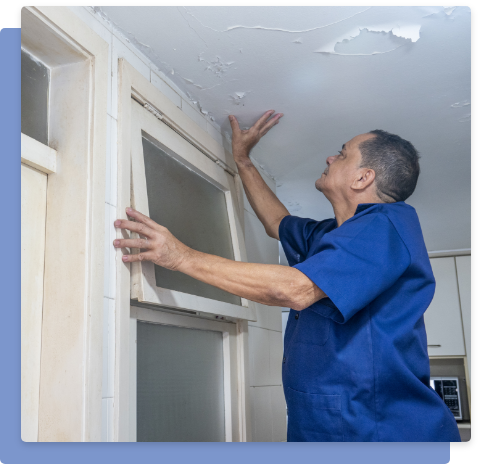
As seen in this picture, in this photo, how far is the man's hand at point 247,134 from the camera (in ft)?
4.87

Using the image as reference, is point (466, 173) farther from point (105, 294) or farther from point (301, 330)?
point (105, 294)

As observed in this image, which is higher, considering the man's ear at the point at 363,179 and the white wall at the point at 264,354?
the man's ear at the point at 363,179

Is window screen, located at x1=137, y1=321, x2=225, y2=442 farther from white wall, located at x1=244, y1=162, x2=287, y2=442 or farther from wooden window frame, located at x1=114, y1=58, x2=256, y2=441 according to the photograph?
white wall, located at x1=244, y1=162, x2=287, y2=442

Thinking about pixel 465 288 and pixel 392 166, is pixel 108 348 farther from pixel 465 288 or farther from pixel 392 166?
pixel 465 288

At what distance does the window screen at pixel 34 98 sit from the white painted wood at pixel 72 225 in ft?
0.05

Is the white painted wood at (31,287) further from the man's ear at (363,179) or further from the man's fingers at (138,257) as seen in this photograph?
the man's ear at (363,179)

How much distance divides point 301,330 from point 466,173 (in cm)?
93

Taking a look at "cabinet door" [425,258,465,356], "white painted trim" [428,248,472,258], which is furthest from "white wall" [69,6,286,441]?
"cabinet door" [425,258,465,356]

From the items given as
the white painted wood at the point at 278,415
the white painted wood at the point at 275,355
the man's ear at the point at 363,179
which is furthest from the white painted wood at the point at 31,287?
the white painted wood at the point at 275,355

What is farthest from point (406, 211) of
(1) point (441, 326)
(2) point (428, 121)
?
(1) point (441, 326)

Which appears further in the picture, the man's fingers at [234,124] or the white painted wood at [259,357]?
the white painted wood at [259,357]

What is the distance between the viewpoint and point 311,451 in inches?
36.7

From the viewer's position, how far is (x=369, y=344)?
3.49ft

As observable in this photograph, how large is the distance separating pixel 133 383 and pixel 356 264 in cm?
51
